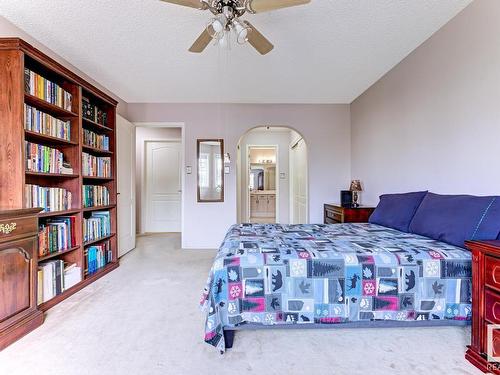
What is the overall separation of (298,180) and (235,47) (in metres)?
3.54

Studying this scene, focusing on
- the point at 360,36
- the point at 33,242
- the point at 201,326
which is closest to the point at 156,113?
the point at 33,242

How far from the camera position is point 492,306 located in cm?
140

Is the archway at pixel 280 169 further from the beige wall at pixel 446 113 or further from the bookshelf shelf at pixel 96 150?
the bookshelf shelf at pixel 96 150

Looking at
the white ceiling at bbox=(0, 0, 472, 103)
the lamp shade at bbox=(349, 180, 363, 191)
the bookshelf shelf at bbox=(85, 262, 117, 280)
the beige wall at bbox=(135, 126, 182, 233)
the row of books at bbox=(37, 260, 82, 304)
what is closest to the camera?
the white ceiling at bbox=(0, 0, 472, 103)

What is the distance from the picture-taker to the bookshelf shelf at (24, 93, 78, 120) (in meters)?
2.18

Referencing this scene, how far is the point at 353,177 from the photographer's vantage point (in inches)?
173

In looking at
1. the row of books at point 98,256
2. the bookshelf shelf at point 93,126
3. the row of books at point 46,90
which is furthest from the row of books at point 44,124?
the row of books at point 98,256

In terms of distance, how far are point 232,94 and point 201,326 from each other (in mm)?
3269

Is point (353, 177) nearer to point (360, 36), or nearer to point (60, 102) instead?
point (360, 36)

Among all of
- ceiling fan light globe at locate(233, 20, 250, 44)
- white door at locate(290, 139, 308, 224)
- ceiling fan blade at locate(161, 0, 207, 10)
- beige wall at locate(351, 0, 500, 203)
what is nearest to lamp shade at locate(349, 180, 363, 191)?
beige wall at locate(351, 0, 500, 203)

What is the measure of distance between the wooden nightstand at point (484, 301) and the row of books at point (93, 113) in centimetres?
368

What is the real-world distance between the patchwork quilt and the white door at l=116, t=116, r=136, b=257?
2836 mm

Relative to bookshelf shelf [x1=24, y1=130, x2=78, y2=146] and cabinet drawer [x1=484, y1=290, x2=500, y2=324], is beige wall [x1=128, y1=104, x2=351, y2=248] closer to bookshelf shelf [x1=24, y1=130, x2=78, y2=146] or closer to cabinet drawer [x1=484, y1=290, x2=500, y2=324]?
bookshelf shelf [x1=24, y1=130, x2=78, y2=146]

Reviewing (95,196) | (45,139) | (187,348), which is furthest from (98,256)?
(187,348)
